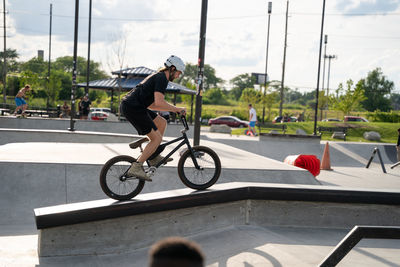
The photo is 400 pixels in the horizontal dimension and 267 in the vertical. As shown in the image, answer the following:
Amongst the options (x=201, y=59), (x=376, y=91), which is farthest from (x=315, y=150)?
(x=376, y=91)

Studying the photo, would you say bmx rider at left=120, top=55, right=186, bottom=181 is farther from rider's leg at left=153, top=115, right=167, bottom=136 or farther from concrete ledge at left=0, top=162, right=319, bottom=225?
concrete ledge at left=0, top=162, right=319, bottom=225

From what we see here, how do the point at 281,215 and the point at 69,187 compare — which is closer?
the point at 281,215

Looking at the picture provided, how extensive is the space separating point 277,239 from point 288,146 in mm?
13612

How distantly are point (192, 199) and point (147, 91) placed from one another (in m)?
1.54

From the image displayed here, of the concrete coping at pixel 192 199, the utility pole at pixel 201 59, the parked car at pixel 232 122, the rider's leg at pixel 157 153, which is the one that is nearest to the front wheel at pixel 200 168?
the concrete coping at pixel 192 199

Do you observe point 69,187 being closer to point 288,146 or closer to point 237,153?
point 237,153

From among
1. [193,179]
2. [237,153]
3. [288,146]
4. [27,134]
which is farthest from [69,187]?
[288,146]

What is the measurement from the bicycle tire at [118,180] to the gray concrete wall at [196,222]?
1.44ft

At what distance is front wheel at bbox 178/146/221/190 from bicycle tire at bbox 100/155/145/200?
0.63 metres

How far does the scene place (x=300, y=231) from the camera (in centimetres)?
584

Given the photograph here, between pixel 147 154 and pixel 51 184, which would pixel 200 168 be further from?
pixel 51 184

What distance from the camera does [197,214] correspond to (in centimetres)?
564

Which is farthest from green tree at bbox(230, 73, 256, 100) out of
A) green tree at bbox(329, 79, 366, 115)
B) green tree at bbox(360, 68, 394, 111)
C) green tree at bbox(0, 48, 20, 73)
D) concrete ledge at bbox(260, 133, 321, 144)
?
concrete ledge at bbox(260, 133, 321, 144)

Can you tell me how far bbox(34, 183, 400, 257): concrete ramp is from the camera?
16.3ft
